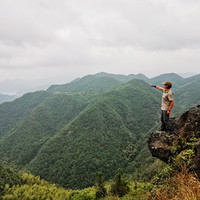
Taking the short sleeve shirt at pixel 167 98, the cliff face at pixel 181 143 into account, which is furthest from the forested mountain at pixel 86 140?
the short sleeve shirt at pixel 167 98

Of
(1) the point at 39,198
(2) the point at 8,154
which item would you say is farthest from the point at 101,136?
(2) the point at 8,154

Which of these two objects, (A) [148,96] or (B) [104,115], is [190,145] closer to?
(B) [104,115]

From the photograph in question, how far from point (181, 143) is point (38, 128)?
469 feet

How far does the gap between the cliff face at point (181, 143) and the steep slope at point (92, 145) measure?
226 feet

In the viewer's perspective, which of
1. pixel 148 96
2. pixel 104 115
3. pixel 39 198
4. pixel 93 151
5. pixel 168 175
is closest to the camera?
pixel 168 175

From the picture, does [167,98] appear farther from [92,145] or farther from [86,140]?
[86,140]

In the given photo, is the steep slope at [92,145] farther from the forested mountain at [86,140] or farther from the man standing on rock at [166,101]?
the man standing on rock at [166,101]

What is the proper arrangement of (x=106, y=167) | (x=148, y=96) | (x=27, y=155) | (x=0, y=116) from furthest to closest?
(x=0, y=116), (x=148, y=96), (x=27, y=155), (x=106, y=167)

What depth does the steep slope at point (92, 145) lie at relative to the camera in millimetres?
76000

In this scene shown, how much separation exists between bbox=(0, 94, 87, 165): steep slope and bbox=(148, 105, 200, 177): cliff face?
112204 millimetres

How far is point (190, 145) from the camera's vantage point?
27.5 ft

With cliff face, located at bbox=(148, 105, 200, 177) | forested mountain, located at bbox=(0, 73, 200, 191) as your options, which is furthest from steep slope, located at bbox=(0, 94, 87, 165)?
cliff face, located at bbox=(148, 105, 200, 177)

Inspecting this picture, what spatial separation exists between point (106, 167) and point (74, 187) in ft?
62.1

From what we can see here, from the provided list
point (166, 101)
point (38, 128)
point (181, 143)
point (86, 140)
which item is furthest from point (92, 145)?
point (181, 143)
